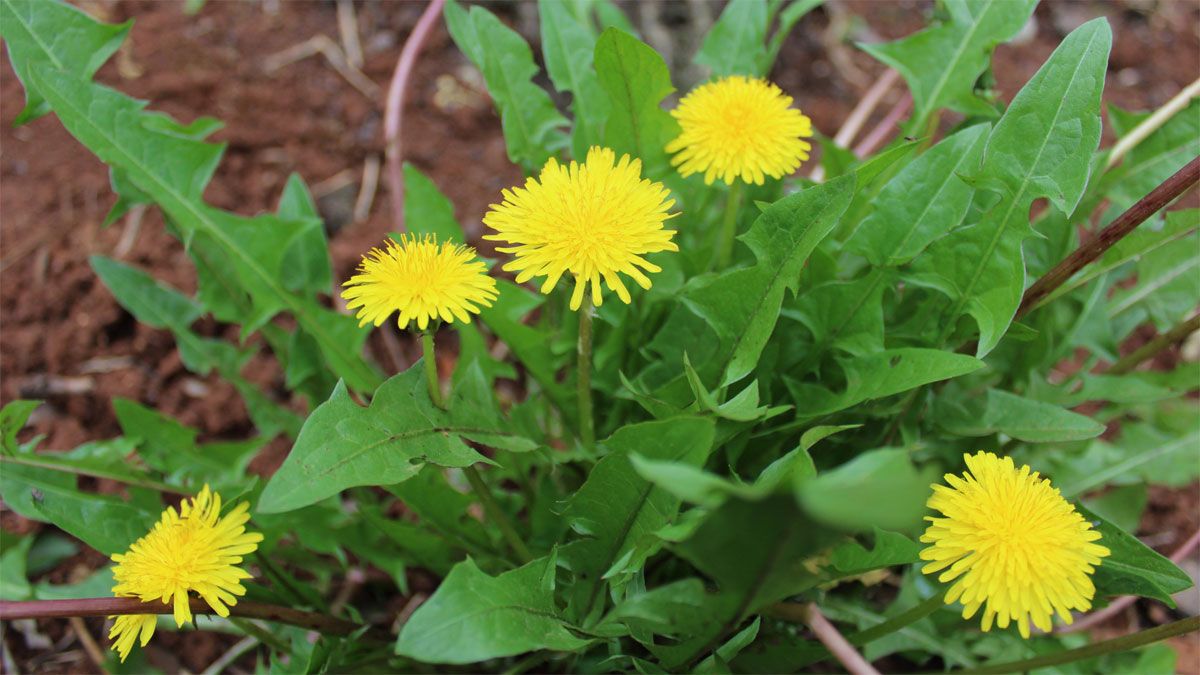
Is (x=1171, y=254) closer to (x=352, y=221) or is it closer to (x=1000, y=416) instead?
(x=1000, y=416)

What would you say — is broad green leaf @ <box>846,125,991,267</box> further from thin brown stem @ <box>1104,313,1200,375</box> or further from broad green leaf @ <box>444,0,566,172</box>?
broad green leaf @ <box>444,0,566,172</box>

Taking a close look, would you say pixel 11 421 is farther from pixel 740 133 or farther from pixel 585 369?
pixel 740 133

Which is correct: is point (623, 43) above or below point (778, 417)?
above

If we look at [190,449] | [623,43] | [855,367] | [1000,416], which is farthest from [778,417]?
[190,449]

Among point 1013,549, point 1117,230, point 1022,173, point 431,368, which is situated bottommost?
point 1013,549

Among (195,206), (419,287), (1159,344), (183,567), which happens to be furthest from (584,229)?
(1159,344)

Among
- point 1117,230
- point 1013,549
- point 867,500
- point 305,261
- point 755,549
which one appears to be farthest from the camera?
point 305,261
